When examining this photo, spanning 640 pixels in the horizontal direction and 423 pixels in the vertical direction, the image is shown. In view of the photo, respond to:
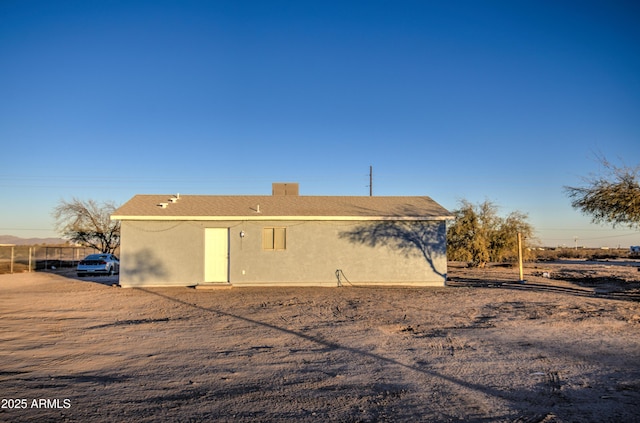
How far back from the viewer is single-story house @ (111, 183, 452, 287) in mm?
17734

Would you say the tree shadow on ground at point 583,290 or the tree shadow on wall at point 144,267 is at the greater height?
the tree shadow on wall at point 144,267

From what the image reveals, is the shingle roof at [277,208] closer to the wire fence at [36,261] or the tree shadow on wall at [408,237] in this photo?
the tree shadow on wall at [408,237]

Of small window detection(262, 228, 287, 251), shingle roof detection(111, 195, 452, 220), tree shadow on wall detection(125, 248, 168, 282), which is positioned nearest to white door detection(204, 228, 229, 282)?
shingle roof detection(111, 195, 452, 220)

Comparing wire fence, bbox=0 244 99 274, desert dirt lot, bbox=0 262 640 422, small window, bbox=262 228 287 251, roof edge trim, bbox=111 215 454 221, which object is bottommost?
desert dirt lot, bbox=0 262 640 422

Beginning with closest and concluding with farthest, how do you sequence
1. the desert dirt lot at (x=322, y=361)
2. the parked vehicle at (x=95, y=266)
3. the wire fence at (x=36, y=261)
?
the desert dirt lot at (x=322, y=361)
the parked vehicle at (x=95, y=266)
the wire fence at (x=36, y=261)

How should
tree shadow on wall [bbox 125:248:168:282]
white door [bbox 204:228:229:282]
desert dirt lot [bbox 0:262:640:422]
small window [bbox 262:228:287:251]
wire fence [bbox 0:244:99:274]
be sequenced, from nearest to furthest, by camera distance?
desert dirt lot [bbox 0:262:640:422]
tree shadow on wall [bbox 125:248:168:282]
white door [bbox 204:228:229:282]
small window [bbox 262:228:287:251]
wire fence [bbox 0:244:99:274]

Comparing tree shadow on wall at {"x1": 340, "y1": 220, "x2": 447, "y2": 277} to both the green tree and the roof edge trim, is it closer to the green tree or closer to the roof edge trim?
the roof edge trim

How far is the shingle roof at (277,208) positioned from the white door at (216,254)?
67 cm

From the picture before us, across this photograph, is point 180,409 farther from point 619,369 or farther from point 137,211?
point 137,211

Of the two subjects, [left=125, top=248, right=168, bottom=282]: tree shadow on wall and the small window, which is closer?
[left=125, top=248, right=168, bottom=282]: tree shadow on wall

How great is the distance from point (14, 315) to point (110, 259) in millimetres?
16977

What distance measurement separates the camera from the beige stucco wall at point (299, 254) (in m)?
17.7

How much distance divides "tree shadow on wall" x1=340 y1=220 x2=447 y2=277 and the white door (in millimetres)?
4845

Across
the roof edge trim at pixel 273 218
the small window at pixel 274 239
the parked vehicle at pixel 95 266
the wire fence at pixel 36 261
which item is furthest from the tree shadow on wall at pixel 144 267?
the wire fence at pixel 36 261
